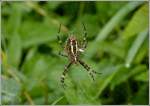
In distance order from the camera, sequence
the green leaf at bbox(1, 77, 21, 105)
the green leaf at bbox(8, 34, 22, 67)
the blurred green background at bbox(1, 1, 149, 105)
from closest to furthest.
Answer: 1. the green leaf at bbox(1, 77, 21, 105)
2. the blurred green background at bbox(1, 1, 149, 105)
3. the green leaf at bbox(8, 34, 22, 67)

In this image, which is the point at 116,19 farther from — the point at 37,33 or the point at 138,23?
the point at 37,33

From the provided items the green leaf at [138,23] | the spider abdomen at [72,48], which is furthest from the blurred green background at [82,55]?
the spider abdomen at [72,48]

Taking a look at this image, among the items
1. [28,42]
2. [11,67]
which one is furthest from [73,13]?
[11,67]

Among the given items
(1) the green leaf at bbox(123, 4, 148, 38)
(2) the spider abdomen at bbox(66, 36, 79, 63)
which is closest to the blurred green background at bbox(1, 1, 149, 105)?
(1) the green leaf at bbox(123, 4, 148, 38)

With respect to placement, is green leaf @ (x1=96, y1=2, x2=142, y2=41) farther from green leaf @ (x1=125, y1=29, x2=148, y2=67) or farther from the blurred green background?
green leaf @ (x1=125, y1=29, x2=148, y2=67)

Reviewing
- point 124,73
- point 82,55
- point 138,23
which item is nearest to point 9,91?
point 82,55

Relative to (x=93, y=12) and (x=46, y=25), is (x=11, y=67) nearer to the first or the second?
(x=46, y=25)

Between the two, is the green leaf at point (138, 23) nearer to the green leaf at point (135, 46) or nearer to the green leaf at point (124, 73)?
the green leaf at point (135, 46)
